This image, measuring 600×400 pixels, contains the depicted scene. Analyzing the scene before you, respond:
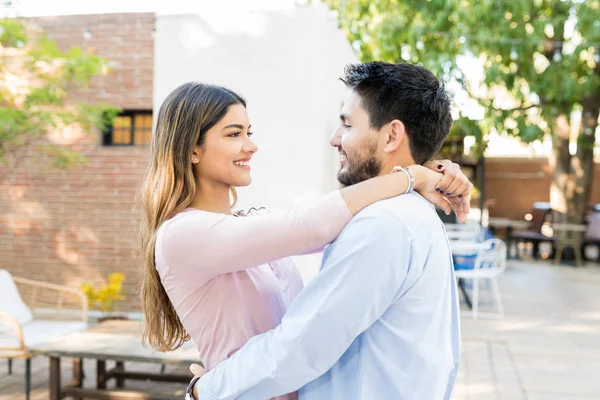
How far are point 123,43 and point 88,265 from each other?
8.81 ft

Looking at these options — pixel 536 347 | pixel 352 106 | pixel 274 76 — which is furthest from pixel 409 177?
pixel 536 347

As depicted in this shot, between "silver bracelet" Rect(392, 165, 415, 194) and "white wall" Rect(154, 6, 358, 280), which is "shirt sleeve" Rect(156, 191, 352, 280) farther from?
"white wall" Rect(154, 6, 358, 280)

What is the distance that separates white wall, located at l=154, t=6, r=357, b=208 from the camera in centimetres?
521

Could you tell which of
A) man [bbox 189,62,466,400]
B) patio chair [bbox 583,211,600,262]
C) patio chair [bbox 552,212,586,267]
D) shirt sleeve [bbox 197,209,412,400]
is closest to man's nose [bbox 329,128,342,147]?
man [bbox 189,62,466,400]

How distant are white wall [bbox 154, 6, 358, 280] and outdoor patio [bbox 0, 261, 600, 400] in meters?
1.64

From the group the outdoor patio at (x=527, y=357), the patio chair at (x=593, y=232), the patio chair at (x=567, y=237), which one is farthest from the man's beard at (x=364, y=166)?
the patio chair at (x=593, y=232)

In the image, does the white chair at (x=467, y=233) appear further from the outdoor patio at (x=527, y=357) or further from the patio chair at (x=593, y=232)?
the patio chair at (x=593, y=232)

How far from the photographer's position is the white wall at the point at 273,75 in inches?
205

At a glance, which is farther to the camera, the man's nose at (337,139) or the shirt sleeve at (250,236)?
the man's nose at (337,139)

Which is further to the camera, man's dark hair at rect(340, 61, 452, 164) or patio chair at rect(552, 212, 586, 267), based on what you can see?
patio chair at rect(552, 212, 586, 267)

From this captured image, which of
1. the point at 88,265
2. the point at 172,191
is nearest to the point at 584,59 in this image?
the point at 88,265

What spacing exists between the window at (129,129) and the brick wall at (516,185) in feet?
40.9

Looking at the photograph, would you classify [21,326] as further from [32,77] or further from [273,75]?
[273,75]

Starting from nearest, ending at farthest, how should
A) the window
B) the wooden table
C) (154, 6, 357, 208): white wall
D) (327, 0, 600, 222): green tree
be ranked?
the wooden table, (154, 6, 357, 208): white wall, the window, (327, 0, 600, 222): green tree
